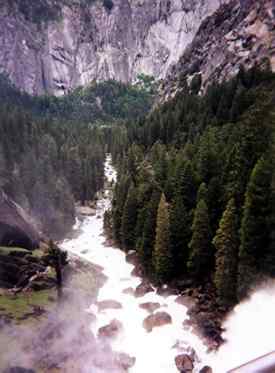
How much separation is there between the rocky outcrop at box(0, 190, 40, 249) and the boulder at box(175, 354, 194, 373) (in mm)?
26381

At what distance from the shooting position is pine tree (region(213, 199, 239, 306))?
128ft

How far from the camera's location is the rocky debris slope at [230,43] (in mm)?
112312

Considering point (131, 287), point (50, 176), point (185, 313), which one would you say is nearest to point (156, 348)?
point (185, 313)

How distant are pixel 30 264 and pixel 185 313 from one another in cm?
2101

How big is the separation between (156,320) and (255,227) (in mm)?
15832

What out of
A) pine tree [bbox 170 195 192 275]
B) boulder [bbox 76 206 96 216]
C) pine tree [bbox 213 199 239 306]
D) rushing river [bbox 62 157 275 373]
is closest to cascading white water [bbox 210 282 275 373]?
rushing river [bbox 62 157 275 373]

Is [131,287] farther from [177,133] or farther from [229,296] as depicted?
[177,133]

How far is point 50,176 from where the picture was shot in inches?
3497

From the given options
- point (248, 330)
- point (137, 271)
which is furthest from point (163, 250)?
point (248, 330)

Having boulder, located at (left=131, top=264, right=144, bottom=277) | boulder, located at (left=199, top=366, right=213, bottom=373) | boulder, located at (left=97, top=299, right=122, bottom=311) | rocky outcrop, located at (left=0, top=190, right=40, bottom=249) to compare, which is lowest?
boulder, located at (left=97, top=299, right=122, bottom=311)

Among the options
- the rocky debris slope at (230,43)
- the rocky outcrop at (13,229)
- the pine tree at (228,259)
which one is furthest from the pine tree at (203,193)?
the rocky debris slope at (230,43)

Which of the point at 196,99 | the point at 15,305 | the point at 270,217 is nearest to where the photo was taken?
the point at 270,217

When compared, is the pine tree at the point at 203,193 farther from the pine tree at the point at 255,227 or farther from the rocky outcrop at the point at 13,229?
the rocky outcrop at the point at 13,229

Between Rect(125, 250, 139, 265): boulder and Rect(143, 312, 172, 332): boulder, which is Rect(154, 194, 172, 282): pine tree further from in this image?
Rect(125, 250, 139, 265): boulder
